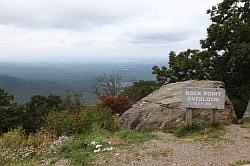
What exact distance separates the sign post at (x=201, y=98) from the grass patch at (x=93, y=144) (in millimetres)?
1479

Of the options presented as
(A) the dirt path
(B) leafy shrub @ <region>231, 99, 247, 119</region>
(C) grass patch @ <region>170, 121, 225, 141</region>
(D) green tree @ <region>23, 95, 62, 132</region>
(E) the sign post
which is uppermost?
(E) the sign post

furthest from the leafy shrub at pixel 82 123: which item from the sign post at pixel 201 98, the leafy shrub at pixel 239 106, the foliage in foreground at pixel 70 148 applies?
the leafy shrub at pixel 239 106

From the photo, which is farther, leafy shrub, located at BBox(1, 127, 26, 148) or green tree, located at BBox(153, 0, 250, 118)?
green tree, located at BBox(153, 0, 250, 118)

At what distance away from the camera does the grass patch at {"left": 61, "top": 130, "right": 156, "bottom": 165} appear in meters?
9.48

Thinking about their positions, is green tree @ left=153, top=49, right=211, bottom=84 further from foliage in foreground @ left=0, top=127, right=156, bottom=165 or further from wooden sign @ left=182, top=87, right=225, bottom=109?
foliage in foreground @ left=0, top=127, right=156, bottom=165

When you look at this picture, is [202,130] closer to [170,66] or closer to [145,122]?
[145,122]

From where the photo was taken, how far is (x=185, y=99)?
40.0 feet

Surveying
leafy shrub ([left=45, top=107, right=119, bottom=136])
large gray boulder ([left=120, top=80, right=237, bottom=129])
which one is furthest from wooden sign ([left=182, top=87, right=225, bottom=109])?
leafy shrub ([left=45, top=107, right=119, bottom=136])

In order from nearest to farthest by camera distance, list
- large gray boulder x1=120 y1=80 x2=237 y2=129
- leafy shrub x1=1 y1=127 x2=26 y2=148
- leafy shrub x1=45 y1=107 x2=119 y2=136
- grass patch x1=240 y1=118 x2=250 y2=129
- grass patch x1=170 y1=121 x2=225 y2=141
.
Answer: grass patch x1=170 y1=121 x2=225 y2=141 < leafy shrub x1=1 y1=127 x2=26 y2=148 < leafy shrub x1=45 y1=107 x2=119 y2=136 < grass patch x1=240 y1=118 x2=250 y2=129 < large gray boulder x1=120 y1=80 x2=237 y2=129

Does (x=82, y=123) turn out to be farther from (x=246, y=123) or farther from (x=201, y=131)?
(x=246, y=123)

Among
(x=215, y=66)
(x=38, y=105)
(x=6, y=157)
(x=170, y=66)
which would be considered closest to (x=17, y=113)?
(x=38, y=105)

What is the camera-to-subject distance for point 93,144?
10.4 meters

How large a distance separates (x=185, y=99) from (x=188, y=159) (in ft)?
10.1

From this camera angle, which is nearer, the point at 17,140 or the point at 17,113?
the point at 17,140
